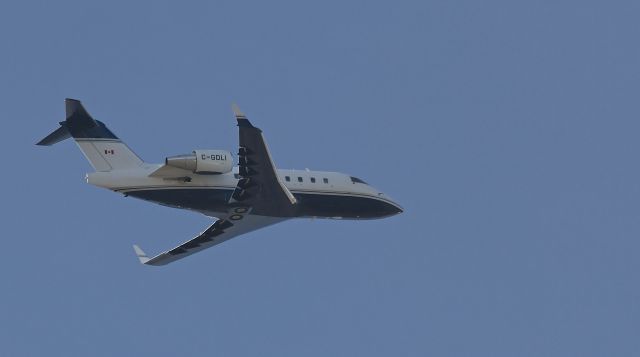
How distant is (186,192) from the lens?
187 feet

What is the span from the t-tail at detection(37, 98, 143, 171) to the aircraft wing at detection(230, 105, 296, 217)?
4.86 meters

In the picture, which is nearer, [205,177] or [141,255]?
[205,177]

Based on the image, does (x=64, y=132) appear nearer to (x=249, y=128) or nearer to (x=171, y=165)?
(x=171, y=165)

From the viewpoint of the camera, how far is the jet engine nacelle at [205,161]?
56062 millimetres

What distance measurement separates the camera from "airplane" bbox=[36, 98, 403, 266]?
55.8m

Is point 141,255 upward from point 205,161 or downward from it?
downward

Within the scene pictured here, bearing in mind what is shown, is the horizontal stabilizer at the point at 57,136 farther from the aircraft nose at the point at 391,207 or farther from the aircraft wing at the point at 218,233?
the aircraft nose at the point at 391,207

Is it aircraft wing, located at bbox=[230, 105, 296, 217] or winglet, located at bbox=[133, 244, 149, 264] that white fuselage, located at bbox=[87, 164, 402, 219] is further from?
winglet, located at bbox=[133, 244, 149, 264]

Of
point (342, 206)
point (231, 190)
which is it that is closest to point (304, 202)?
point (342, 206)

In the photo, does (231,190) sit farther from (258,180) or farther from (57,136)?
(57,136)

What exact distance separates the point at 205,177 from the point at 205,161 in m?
1.16

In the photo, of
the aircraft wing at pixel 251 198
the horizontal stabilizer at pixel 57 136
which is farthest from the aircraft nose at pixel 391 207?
the horizontal stabilizer at pixel 57 136

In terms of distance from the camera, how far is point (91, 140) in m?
57.1

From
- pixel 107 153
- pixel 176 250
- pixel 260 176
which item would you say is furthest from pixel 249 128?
pixel 176 250
